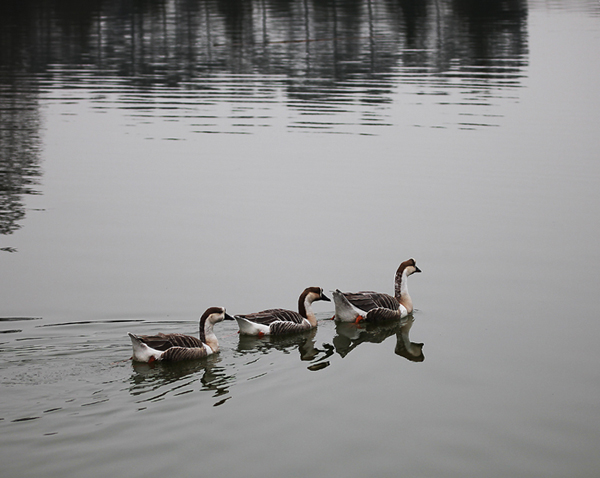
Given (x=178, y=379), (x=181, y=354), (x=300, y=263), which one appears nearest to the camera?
(x=178, y=379)

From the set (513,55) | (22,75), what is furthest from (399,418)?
(513,55)

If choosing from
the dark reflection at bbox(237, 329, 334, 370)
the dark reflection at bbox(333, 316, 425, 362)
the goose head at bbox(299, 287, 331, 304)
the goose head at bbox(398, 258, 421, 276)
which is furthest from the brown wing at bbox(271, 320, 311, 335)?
the goose head at bbox(398, 258, 421, 276)

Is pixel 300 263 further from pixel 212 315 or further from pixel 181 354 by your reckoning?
pixel 181 354

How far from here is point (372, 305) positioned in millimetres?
15070

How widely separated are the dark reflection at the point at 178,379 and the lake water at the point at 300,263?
0.19 feet

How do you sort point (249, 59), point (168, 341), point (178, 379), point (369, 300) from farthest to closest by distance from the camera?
point (249, 59) → point (369, 300) → point (168, 341) → point (178, 379)

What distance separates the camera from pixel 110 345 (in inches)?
517

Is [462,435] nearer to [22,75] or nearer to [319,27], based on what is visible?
[22,75]

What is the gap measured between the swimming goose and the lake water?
0.22 meters

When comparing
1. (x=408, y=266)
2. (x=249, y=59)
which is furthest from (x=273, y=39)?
(x=408, y=266)

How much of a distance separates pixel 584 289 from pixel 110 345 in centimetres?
913

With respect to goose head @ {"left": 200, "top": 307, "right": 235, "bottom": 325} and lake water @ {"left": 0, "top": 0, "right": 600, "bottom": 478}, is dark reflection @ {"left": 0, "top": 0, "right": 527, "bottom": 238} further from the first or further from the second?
goose head @ {"left": 200, "top": 307, "right": 235, "bottom": 325}

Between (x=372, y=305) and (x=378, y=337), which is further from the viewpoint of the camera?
(x=372, y=305)

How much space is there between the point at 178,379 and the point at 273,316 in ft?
7.83
